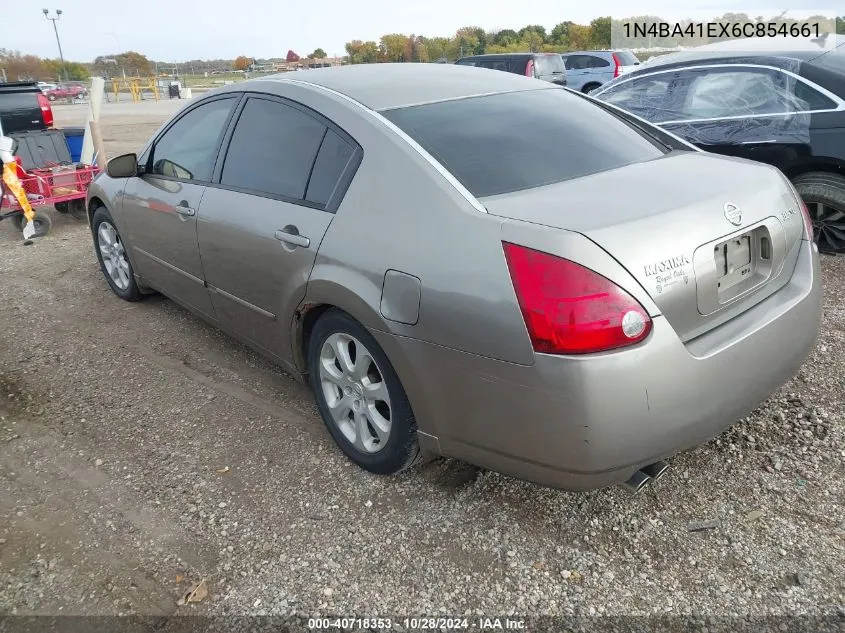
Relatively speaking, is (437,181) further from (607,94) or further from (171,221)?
(607,94)

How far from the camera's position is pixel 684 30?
9.11 metres

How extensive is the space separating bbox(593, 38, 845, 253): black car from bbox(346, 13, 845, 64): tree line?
162 feet

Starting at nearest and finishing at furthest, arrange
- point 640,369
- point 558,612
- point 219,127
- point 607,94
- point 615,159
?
point 640,369, point 558,612, point 615,159, point 219,127, point 607,94

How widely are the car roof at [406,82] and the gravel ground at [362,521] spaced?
1.59 meters

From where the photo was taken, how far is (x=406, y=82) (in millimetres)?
3158

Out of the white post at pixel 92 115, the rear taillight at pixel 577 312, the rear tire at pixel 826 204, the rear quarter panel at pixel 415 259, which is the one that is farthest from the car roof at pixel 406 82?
the white post at pixel 92 115

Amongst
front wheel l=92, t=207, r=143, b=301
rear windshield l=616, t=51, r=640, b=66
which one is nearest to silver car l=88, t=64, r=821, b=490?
front wheel l=92, t=207, r=143, b=301

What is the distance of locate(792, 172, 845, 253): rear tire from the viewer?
4.81m

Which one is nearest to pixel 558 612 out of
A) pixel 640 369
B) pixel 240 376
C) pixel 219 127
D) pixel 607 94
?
pixel 640 369

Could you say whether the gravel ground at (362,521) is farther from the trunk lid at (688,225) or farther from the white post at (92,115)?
the white post at (92,115)

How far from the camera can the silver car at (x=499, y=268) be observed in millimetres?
2051

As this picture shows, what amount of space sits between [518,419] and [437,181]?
90 cm

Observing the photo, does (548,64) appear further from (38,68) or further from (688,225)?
(38,68)

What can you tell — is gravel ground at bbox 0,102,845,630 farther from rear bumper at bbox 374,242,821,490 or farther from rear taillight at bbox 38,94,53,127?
rear taillight at bbox 38,94,53,127
